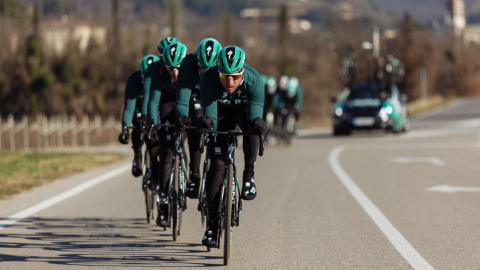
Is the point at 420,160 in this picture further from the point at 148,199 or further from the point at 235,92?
the point at 235,92

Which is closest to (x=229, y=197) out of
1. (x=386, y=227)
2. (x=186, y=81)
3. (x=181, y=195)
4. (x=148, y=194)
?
(x=186, y=81)

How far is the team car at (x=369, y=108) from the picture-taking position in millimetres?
24359

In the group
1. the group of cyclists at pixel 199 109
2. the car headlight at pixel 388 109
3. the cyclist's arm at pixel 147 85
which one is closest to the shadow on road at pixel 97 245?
the group of cyclists at pixel 199 109

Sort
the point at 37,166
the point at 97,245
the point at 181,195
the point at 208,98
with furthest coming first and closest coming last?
the point at 37,166
the point at 181,195
the point at 97,245
the point at 208,98

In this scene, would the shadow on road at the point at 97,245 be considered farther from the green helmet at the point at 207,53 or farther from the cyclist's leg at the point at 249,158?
the green helmet at the point at 207,53

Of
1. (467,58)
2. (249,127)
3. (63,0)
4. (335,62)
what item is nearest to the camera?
(249,127)

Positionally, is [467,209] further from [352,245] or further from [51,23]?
[51,23]

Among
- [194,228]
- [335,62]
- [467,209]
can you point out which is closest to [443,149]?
[467,209]

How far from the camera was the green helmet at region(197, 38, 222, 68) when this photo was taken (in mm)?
6398

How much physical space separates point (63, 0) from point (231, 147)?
155 m

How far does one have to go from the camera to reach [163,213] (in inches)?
299

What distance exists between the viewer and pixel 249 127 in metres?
5.98

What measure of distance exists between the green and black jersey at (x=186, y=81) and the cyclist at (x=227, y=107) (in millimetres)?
341

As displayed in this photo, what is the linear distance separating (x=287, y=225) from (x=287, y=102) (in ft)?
41.7
